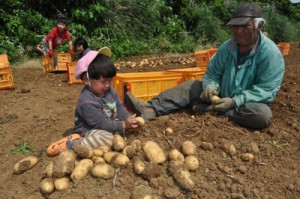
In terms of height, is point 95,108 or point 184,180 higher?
point 95,108

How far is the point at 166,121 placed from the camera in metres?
3.04

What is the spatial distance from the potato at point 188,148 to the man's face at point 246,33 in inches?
50.1

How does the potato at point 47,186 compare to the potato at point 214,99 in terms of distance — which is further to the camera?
the potato at point 214,99

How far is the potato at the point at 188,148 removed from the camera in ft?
7.81

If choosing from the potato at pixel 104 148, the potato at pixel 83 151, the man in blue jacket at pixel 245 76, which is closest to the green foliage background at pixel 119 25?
the man in blue jacket at pixel 245 76

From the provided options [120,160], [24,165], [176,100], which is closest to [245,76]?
[176,100]

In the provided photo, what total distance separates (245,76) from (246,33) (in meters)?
0.45

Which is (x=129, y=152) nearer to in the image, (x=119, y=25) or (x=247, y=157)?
(x=247, y=157)

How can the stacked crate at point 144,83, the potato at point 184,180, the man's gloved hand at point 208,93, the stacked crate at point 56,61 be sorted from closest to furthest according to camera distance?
the potato at point 184,180 < the man's gloved hand at point 208,93 < the stacked crate at point 144,83 < the stacked crate at point 56,61

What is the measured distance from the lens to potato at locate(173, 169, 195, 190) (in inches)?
82.5

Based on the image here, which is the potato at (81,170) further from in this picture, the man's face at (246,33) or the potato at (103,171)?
the man's face at (246,33)

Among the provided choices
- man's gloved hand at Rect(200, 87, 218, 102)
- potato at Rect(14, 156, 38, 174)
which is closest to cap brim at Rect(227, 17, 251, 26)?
man's gloved hand at Rect(200, 87, 218, 102)

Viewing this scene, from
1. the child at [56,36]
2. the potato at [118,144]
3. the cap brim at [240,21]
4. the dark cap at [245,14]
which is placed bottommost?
the potato at [118,144]

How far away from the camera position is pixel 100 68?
106 inches
